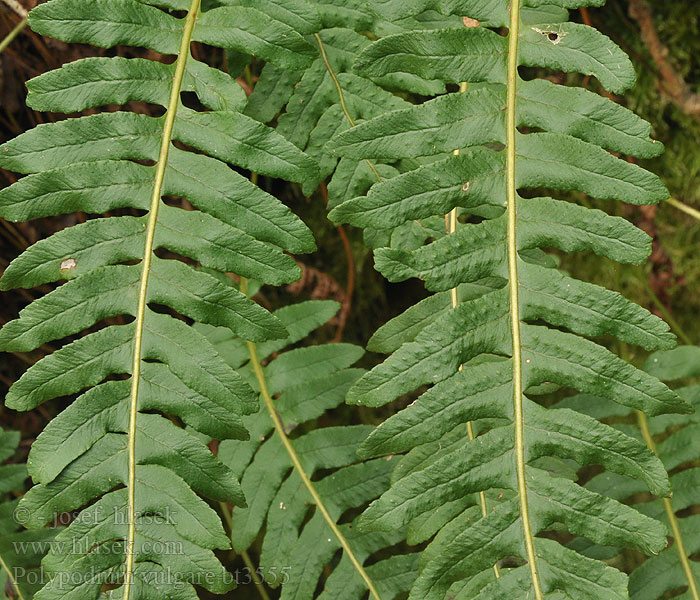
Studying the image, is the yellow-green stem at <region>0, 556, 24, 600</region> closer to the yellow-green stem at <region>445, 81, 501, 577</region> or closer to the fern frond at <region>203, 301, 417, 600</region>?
→ the fern frond at <region>203, 301, 417, 600</region>

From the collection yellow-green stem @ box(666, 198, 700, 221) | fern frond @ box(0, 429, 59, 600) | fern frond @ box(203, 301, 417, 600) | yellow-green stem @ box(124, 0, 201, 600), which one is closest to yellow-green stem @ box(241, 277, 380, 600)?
fern frond @ box(203, 301, 417, 600)

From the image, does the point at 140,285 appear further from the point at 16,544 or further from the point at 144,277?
the point at 16,544

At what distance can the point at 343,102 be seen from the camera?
4.95ft

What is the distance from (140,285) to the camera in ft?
4.14

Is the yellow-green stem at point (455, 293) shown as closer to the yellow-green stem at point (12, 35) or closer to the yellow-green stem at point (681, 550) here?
the yellow-green stem at point (681, 550)

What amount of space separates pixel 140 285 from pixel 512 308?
0.71 meters

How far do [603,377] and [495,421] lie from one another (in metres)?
0.28

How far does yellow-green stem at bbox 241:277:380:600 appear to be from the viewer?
5.13ft

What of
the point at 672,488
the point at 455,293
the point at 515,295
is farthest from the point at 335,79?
the point at 672,488

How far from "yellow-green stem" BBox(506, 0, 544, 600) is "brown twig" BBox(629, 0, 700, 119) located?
31.7 inches

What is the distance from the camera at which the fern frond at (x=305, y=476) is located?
1.57 meters

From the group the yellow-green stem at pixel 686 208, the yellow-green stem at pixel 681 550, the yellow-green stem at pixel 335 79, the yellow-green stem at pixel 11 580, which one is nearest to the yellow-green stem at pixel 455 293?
the yellow-green stem at pixel 335 79

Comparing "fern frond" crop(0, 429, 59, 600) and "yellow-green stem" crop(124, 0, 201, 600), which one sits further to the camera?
"fern frond" crop(0, 429, 59, 600)

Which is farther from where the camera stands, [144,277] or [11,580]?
[11,580]
